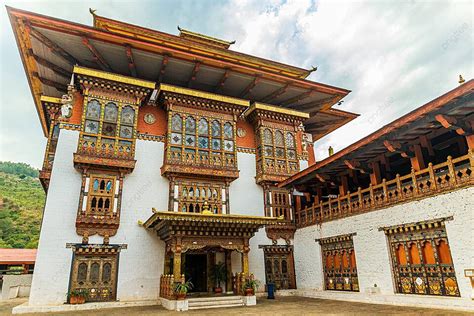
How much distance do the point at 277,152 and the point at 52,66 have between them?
34.4 feet

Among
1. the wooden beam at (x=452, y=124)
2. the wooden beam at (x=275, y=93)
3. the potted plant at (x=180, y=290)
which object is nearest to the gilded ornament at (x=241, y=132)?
the wooden beam at (x=275, y=93)

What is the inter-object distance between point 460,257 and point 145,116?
12.1 metres

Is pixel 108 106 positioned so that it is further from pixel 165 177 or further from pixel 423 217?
pixel 423 217

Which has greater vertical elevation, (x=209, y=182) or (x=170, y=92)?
(x=170, y=92)

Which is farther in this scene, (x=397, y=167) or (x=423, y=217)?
(x=397, y=167)

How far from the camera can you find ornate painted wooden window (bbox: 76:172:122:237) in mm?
11275

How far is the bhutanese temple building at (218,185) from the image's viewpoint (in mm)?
8641

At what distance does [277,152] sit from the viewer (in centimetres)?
1538

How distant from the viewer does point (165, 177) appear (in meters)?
13.2

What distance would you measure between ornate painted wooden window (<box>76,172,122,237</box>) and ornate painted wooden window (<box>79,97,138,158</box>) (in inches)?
37.9

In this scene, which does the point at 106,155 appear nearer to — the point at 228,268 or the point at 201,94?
the point at 201,94

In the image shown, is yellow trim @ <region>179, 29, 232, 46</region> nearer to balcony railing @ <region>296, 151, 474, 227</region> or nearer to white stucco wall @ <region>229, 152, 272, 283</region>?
white stucco wall @ <region>229, 152, 272, 283</region>

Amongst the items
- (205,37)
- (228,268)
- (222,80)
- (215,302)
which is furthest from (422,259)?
(205,37)

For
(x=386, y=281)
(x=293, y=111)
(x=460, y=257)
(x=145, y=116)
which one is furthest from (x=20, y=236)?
(x=460, y=257)
